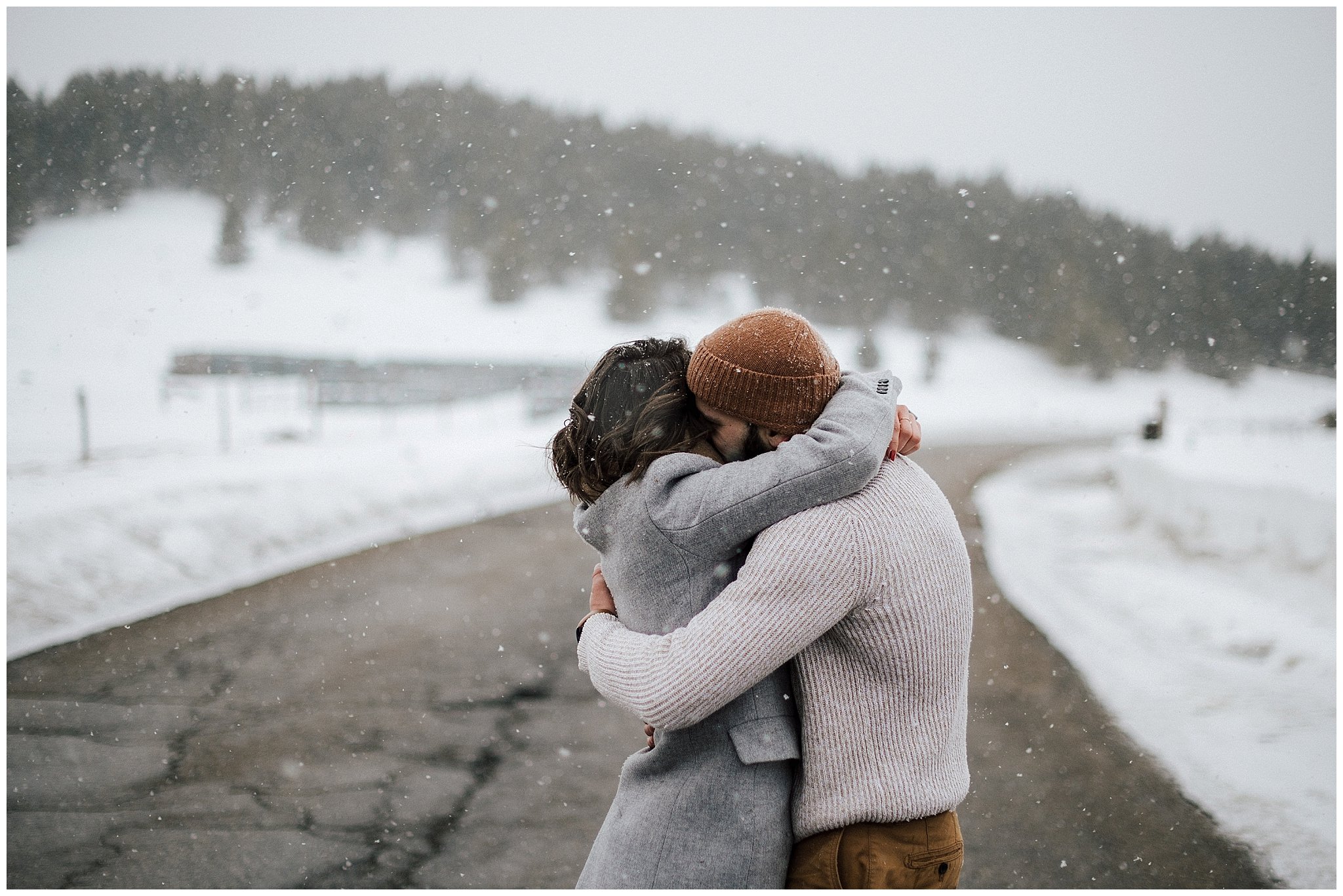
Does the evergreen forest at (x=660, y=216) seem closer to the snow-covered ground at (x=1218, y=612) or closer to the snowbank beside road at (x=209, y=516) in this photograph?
the snowbank beside road at (x=209, y=516)

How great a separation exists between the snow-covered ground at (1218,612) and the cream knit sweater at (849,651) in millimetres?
2803

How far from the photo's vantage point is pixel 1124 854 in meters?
3.05

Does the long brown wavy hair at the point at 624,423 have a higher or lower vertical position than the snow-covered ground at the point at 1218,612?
higher

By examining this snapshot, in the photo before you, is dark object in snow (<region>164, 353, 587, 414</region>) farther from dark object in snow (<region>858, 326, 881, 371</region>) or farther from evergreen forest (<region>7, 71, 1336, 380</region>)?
evergreen forest (<region>7, 71, 1336, 380</region>)

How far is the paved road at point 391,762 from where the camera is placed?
292 cm

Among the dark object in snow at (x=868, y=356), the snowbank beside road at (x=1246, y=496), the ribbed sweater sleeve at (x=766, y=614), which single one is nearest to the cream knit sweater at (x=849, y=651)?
the ribbed sweater sleeve at (x=766, y=614)

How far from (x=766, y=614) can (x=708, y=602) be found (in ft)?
0.45

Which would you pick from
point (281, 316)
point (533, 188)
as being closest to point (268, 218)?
point (281, 316)

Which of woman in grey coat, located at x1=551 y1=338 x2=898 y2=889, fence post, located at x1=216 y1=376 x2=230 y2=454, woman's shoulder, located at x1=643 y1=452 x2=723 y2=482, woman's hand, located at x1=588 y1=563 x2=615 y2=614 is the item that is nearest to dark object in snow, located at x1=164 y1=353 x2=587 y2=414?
fence post, located at x1=216 y1=376 x2=230 y2=454

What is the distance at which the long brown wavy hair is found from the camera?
49.0 inches

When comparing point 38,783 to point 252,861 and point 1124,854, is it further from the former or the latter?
point 1124,854

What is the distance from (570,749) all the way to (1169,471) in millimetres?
8619

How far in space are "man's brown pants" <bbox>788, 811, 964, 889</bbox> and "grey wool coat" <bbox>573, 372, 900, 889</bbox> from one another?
2.1 inches

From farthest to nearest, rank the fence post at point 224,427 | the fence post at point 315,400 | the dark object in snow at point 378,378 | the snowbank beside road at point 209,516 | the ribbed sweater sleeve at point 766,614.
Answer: the dark object in snow at point 378,378, the fence post at point 315,400, the fence post at point 224,427, the snowbank beside road at point 209,516, the ribbed sweater sleeve at point 766,614
